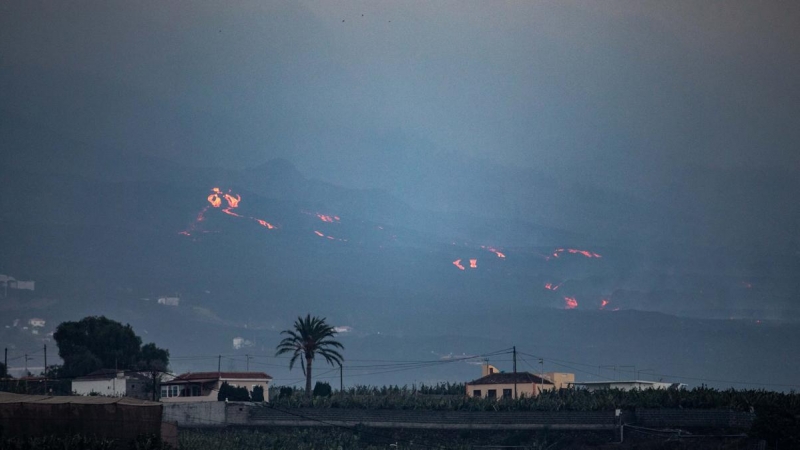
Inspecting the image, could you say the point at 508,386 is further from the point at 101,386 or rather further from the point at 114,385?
the point at 101,386

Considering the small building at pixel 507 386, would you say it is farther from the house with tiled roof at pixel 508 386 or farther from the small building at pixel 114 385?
the small building at pixel 114 385

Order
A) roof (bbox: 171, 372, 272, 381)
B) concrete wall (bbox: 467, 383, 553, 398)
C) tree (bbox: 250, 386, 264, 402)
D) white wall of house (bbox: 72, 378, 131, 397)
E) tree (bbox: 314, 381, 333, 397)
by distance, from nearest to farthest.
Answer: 1. tree (bbox: 250, 386, 264, 402)
2. white wall of house (bbox: 72, 378, 131, 397)
3. concrete wall (bbox: 467, 383, 553, 398)
4. roof (bbox: 171, 372, 272, 381)
5. tree (bbox: 314, 381, 333, 397)

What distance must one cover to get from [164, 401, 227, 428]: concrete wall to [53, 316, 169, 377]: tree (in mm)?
56796

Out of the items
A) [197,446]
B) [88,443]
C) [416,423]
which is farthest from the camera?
[416,423]

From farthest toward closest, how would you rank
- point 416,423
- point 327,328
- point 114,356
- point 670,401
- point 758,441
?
1. point 114,356
2. point 327,328
3. point 416,423
4. point 670,401
5. point 758,441

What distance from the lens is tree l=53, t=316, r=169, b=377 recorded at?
15988 centimetres

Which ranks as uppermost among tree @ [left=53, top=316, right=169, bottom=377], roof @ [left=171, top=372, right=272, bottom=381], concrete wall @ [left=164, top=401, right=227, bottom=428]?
tree @ [left=53, top=316, right=169, bottom=377]

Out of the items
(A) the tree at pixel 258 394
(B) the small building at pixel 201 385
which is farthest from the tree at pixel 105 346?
(A) the tree at pixel 258 394

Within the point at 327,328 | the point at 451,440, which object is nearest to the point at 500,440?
the point at 451,440

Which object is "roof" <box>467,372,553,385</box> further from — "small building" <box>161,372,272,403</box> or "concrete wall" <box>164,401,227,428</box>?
"concrete wall" <box>164,401,227,428</box>

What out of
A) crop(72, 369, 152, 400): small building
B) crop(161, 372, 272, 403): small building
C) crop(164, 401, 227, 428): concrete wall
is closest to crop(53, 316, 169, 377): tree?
crop(72, 369, 152, 400): small building

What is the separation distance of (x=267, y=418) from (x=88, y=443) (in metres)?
36.5

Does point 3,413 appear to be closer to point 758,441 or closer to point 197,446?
point 197,446

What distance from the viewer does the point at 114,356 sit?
6324 inches
